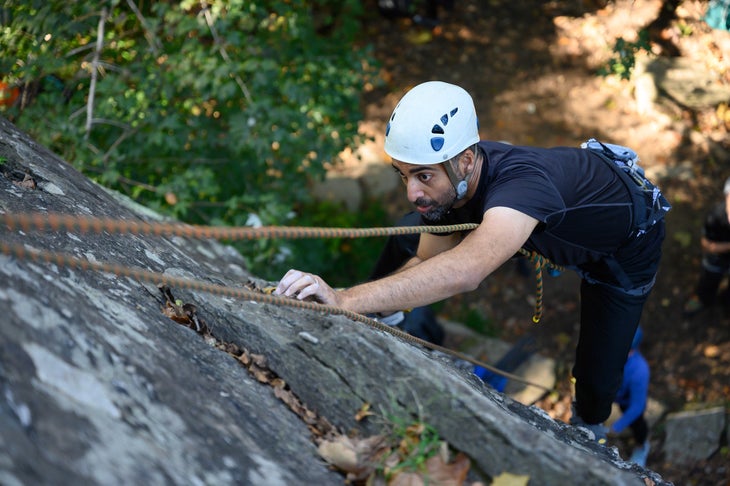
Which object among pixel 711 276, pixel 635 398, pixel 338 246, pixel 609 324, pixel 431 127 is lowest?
pixel 635 398

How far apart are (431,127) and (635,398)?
10.3 feet

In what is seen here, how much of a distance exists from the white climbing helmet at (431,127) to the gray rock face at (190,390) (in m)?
0.90

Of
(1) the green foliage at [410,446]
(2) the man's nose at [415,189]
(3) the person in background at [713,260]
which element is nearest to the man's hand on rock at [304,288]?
(1) the green foliage at [410,446]

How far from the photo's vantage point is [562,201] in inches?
110

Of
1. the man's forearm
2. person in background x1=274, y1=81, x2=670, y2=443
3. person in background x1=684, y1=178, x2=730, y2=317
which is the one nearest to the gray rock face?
the man's forearm

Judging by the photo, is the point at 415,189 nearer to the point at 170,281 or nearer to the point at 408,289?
the point at 408,289

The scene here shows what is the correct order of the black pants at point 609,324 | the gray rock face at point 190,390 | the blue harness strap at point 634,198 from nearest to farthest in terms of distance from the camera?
1. the gray rock face at point 190,390
2. the blue harness strap at point 634,198
3. the black pants at point 609,324

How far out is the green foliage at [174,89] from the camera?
4.19m

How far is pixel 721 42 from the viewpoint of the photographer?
702 centimetres

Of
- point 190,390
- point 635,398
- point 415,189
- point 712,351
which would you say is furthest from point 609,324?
point 712,351

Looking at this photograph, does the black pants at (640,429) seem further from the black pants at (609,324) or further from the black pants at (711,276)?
the black pants at (711,276)

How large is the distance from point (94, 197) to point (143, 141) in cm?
156

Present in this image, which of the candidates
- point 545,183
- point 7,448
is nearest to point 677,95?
point 545,183

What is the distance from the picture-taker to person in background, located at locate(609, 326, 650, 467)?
15.4 ft
